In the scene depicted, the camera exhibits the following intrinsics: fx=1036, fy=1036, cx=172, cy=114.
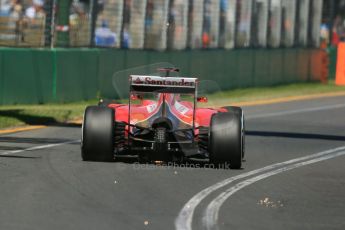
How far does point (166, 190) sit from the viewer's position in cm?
1033

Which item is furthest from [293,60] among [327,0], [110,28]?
[110,28]

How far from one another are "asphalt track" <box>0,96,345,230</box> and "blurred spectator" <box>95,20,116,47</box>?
833 cm

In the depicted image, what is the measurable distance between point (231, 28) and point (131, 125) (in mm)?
18204

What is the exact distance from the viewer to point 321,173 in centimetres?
1251

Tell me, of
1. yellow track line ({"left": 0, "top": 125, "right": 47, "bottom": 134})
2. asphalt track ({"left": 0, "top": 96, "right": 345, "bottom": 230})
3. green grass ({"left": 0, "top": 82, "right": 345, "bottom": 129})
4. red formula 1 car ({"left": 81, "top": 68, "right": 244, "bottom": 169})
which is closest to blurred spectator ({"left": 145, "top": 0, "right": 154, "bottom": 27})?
green grass ({"left": 0, "top": 82, "right": 345, "bottom": 129})

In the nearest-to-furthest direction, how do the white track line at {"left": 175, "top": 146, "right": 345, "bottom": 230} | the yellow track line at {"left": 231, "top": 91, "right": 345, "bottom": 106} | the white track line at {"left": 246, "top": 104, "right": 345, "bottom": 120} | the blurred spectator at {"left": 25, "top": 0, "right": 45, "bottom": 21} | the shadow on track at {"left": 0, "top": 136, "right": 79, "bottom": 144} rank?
the white track line at {"left": 175, "top": 146, "right": 345, "bottom": 230}, the shadow on track at {"left": 0, "top": 136, "right": 79, "bottom": 144}, the white track line at {"left": 246, "top": 104, "right": 345, "bottom": 120}, the blurred spectator at {"left": 25, "top": 0, "right": 45, "bottom": 21}, the yellow track line at {"left": 231, "top": 91, "right": 345, "bottom": 106}

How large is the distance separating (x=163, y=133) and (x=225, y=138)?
715 mm

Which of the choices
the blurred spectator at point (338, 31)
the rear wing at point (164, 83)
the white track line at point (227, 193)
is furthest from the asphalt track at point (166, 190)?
the blurred spectator at point (338, 31)

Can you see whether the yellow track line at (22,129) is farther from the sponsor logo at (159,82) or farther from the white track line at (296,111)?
the white track line at (296,111)

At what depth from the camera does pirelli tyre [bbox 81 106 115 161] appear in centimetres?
1193

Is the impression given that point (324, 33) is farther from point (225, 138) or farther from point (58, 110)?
point (225, 138)

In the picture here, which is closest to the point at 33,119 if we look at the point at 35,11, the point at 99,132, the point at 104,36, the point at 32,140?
the point at 32,140

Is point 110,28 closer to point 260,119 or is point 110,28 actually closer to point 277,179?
point 260,119

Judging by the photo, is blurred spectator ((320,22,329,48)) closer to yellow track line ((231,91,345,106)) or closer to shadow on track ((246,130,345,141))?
yellow track line ((231,91,345,106))
